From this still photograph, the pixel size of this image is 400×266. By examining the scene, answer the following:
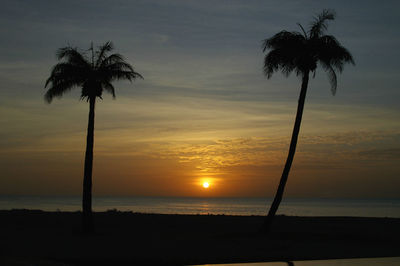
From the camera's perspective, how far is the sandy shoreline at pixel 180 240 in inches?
740

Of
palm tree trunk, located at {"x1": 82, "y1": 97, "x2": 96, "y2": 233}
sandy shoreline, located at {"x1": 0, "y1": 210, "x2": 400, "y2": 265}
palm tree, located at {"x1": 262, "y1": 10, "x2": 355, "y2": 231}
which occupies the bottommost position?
sandy shoreline, located at {"x1": 0, "y1": 210, "x2": 400, "y2": 265}

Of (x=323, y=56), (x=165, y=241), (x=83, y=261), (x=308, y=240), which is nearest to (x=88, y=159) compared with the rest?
(x=165, y=241)

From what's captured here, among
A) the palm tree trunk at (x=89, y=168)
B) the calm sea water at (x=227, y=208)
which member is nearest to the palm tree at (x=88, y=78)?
the palm tree trunk at (x=89, y=168)

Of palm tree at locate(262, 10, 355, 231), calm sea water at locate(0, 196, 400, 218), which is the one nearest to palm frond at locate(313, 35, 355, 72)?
palm tree at locate(262, 10, 355, 231)

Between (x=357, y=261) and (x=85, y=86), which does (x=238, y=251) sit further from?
(x=85, y=86)

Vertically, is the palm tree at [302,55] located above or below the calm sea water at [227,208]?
above

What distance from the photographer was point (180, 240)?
2344cm

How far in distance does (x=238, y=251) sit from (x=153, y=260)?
4.29 meters

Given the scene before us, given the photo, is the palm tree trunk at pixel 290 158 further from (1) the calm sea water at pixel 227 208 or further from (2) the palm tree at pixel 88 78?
(1) the calm sea water at pixel 227 208

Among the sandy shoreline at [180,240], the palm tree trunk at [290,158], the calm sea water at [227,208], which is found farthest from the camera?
the calm sea water at [227,208]

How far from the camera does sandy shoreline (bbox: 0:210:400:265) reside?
18.8 m

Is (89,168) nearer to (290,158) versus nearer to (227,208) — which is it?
(290,158)

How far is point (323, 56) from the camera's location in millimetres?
25594

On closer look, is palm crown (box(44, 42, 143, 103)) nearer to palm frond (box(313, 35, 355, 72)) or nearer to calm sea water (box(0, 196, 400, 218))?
palm frond (box(313, 35, 355, 72))
